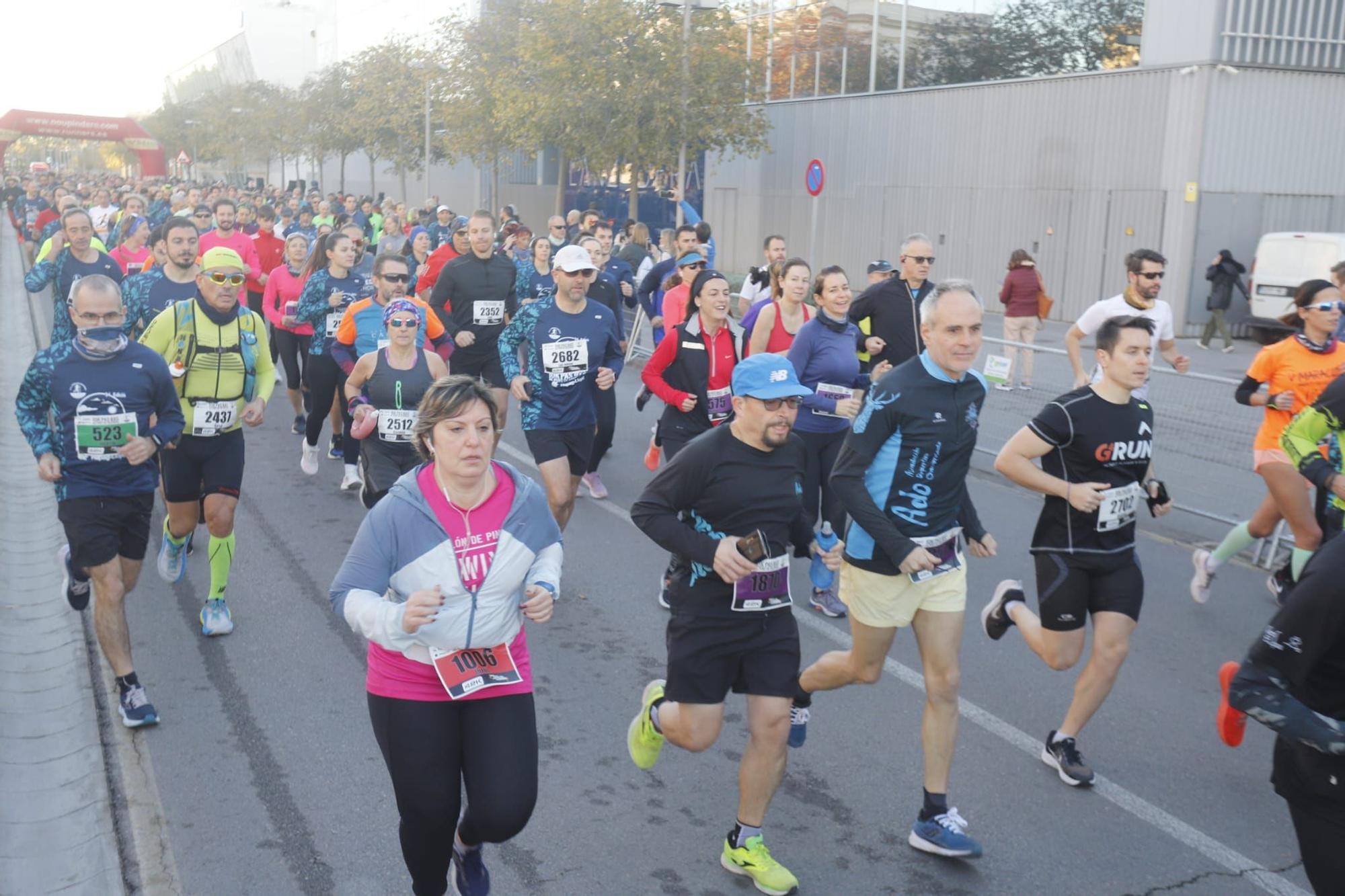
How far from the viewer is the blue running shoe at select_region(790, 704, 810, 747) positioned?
516cm

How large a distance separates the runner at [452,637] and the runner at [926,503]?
4.30 ft

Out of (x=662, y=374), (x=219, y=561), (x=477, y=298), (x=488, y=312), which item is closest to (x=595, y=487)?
(x=488, y=312)

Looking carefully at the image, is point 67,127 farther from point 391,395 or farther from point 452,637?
point 452,637

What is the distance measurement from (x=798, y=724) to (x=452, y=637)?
184cm

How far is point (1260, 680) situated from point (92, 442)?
4.88 meters

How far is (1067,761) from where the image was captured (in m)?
5.38

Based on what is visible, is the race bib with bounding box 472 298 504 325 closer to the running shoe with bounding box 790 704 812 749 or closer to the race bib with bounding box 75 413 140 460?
the race bib with bounding box 75 413 140 460

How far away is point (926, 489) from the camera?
490 cm

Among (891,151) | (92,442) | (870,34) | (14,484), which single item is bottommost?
(14,484)

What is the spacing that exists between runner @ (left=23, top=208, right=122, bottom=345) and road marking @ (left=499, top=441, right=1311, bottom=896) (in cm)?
813

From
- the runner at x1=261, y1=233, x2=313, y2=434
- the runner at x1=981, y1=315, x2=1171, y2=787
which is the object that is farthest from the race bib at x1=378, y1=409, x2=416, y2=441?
the runner at x1=261, y1=233, x2=313, y2=434

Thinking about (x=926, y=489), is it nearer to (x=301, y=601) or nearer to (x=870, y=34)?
(x=301, y=601)

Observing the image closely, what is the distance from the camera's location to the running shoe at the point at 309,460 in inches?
446

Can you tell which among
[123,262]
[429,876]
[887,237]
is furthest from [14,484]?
[887,237]
